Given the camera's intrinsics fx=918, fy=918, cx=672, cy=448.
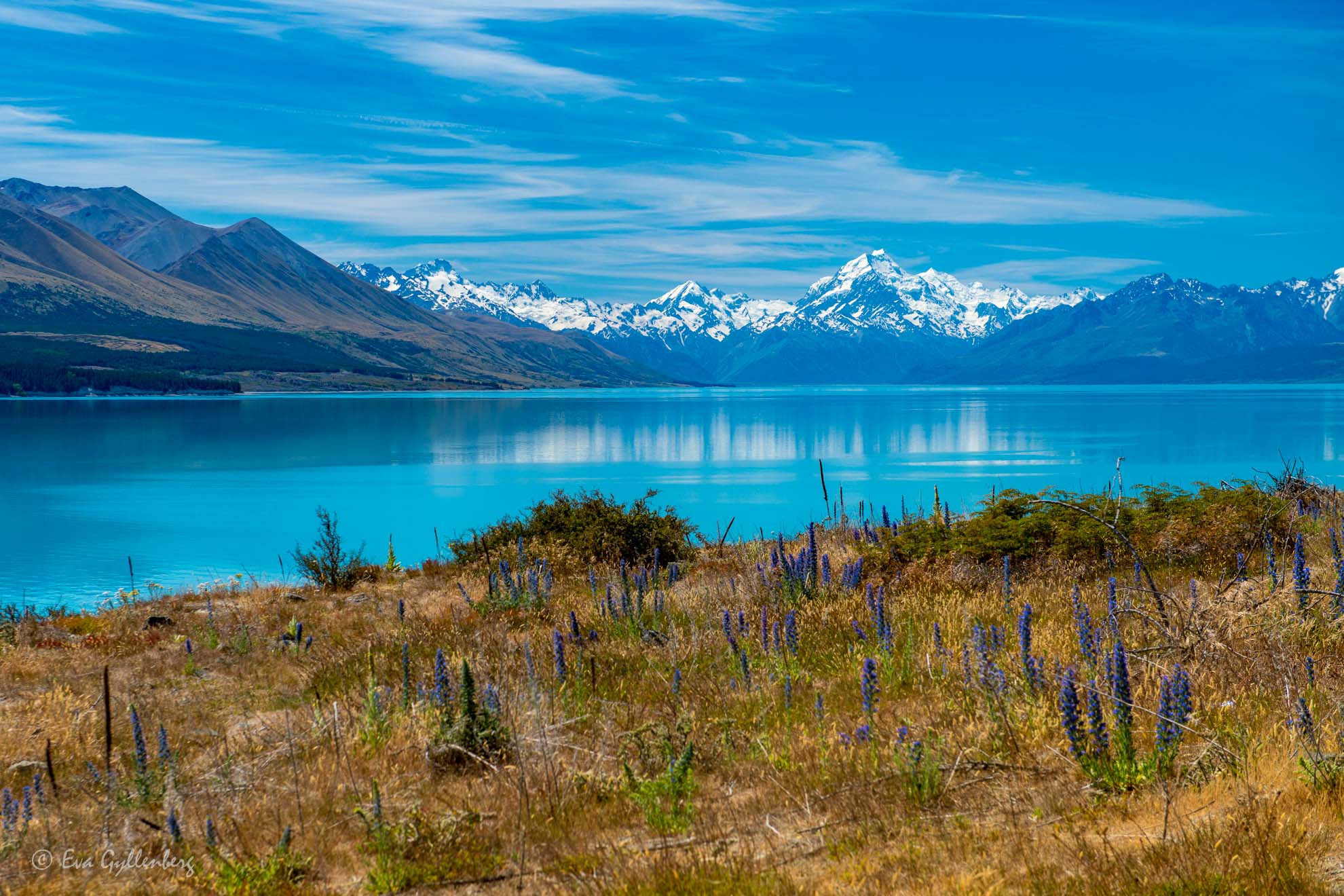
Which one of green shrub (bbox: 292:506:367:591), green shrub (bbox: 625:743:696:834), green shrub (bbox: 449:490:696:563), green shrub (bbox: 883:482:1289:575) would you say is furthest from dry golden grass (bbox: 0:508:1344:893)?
green shrub (bbox: 449:490:696:563)

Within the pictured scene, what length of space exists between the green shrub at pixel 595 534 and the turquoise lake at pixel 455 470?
30.2ft

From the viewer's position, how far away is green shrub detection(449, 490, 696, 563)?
2075cm

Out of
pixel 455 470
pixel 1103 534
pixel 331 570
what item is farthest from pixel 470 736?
pixel 455 470

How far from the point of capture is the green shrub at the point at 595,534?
68.1 feet

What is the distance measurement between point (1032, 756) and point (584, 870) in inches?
126

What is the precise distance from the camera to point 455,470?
244 feet

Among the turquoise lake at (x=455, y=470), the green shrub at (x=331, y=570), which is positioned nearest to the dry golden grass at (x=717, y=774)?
the green shrub at (x=331, y=570)

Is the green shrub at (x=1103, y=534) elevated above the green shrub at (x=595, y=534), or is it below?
above

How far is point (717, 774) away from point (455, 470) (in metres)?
69.7

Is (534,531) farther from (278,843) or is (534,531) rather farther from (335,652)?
(278,843)

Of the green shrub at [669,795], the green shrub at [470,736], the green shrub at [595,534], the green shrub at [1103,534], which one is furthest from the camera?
the green shrub at [595,534]

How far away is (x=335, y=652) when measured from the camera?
38.9 feet

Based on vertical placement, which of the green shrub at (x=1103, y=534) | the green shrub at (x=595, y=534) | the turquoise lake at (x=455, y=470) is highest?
the green shrub at (x=1103, y=534)

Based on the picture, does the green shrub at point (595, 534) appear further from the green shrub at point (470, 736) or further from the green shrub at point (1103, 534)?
the green shrub at point (470, 736)
